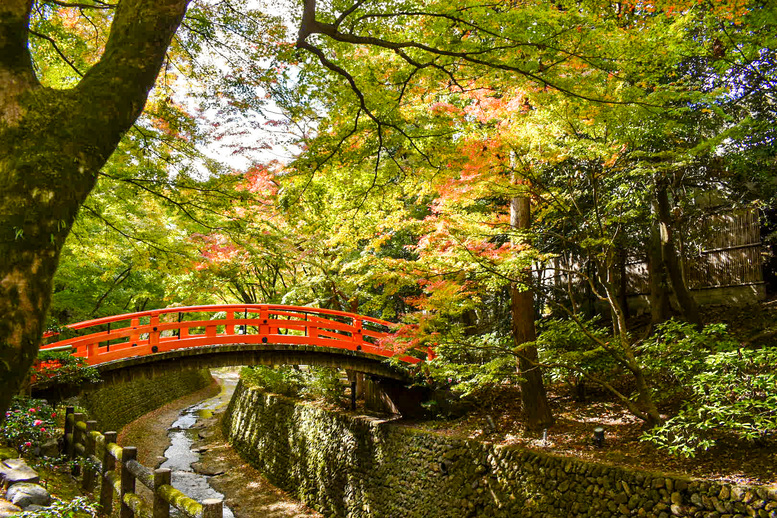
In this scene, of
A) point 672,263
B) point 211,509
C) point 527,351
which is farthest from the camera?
point 672,263

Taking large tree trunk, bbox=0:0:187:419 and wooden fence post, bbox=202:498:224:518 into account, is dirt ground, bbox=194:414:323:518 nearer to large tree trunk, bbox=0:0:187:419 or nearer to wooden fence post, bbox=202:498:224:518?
wooden fence post, bbox=202:498:224:518

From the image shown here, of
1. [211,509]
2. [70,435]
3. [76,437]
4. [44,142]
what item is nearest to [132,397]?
[70,435]

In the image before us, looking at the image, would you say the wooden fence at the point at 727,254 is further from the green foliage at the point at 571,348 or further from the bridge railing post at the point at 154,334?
the bridge railing post at the point at 154,334

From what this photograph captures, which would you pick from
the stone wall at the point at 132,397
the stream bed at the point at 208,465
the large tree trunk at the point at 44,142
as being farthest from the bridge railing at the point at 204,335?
the large tree trunk at the point at 44,142

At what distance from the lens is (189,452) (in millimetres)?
14062

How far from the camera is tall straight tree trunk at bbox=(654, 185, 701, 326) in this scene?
29.8 feet

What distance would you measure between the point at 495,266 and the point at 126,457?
5.33m

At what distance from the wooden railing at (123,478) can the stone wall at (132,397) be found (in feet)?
6.70

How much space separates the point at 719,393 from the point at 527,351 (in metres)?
2.95

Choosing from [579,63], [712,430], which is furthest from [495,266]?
[712,430]

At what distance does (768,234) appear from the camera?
1027cm

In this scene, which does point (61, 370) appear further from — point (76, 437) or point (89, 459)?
point (89, 459)

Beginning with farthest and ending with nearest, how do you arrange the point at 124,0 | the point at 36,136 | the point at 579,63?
the point at 579,63 < the point at 124,0 < the point at 36,136

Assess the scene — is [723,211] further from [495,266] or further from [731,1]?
[495,266]
